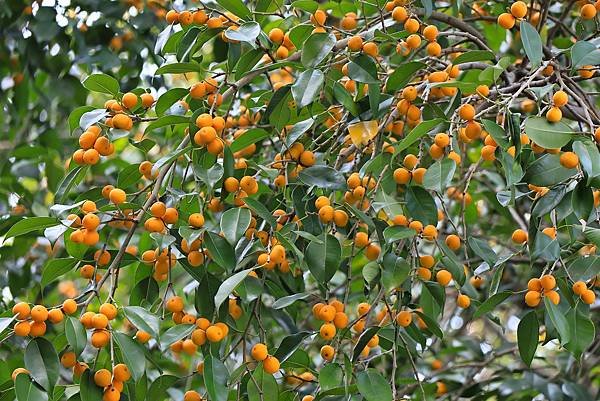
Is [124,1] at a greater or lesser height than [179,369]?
greater

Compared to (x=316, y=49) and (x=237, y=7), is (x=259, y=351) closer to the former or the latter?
(x=316, y=49)

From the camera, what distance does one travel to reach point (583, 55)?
1.24 m

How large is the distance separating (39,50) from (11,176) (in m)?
0.31

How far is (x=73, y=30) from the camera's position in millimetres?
2162

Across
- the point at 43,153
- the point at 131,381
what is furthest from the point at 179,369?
the point at 131,381

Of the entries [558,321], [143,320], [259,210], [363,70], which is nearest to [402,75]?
[363,70]

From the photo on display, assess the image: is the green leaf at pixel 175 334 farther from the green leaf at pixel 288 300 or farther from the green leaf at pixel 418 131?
the green leaf at pixel 418 131

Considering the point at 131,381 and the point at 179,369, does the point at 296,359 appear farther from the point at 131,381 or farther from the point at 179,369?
the point at 179,369

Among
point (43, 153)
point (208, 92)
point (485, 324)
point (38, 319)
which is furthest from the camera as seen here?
point (485, 324)

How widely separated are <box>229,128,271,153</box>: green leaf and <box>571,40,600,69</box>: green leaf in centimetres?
46

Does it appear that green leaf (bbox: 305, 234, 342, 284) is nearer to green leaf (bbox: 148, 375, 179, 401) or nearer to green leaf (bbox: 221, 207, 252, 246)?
green leaf (bbox: 221, 207, 252, 246)

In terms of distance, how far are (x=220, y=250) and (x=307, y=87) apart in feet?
0.79

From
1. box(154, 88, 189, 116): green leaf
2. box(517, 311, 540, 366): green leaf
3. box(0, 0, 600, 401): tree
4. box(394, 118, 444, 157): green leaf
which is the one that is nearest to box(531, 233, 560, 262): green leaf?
box(0, 0, 600, 401): tree

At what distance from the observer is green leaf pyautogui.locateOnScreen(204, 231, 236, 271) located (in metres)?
1.12
